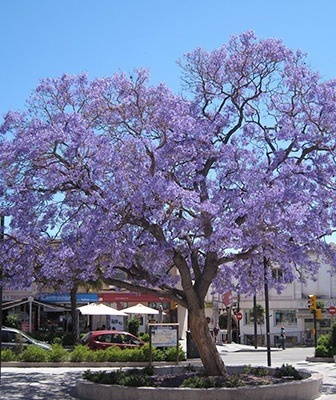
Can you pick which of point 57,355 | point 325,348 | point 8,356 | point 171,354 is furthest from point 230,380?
point 325,348

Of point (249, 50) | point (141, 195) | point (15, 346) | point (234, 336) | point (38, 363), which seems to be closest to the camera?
point (141, 195)

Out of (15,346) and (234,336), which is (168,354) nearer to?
(15,346)

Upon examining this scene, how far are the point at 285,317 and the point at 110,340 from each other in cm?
3909

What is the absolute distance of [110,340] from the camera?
3125 centimetres

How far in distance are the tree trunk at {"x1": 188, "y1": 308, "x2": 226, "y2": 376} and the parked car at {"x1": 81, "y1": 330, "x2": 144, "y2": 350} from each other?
1231 cm

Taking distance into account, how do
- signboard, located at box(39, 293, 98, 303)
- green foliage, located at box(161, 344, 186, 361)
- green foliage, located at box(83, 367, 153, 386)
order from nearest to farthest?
green foliage, located at box(83, 367, 153, 386)
green foliage, located at box(161, 344, 186, 361)
signboard, located at box(39, 293, 98, 303)

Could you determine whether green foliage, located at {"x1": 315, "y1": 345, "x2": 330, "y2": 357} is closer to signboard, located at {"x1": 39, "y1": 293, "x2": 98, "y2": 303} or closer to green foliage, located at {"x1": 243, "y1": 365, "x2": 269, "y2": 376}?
green foliage, located at {"x1": 243, "y1": 365, "x2": 269, "y2": 376}

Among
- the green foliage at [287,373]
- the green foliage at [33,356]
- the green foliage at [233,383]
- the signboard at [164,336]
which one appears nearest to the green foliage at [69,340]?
the green foliage at [33,356]

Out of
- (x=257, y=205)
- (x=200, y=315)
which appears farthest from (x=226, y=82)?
(x=200, y=315)

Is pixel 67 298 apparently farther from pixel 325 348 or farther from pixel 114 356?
pixel 325 348

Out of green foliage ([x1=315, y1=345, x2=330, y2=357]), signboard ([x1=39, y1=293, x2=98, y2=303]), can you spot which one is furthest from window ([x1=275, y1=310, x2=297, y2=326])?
green foliage ([x1=315, y1=345, x2=330, y2=357])

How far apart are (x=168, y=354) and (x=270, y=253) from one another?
10.9 meters

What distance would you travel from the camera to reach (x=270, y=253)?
58.9 ft

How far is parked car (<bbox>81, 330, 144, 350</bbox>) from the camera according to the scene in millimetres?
30547
